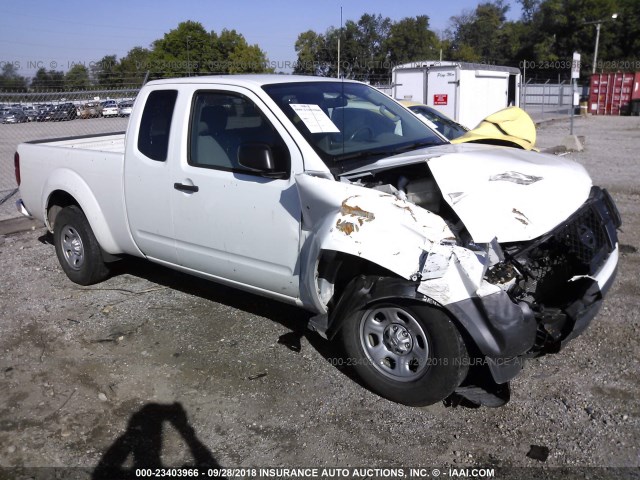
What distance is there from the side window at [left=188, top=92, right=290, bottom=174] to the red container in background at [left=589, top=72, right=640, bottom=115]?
36158 mm

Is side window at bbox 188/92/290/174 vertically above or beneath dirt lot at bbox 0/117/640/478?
above

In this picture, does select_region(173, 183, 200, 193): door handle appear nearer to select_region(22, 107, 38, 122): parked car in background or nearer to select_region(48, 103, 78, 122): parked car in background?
select_region(48, 103, 78, 122): parked car in background

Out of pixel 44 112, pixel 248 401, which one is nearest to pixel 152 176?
pixel 248 401

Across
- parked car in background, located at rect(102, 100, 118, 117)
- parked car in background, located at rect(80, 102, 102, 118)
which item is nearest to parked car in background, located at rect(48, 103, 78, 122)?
parked car in background, located at rect(80, 102, 102, 118)

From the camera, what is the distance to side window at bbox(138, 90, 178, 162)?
472cm

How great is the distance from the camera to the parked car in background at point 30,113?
1180 cm

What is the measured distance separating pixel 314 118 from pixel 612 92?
36684 millimetres

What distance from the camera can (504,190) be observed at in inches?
137

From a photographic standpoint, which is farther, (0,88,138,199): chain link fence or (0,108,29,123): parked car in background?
(0,108,29,123): parked car in background

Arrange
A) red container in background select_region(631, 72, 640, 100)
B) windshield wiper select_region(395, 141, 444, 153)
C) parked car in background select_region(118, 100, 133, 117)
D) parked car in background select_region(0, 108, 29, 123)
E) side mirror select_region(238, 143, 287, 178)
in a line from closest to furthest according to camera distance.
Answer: side mirror select_region(238, 143, 287, 178) < windshield wiper select_region(395, 141, 444, 153) < parked car in background select_region(118, 100, 133, 117) < parked car in background select_region(0, 108, 29, 123) < red container in background select_region(631, 72, 640, 100)

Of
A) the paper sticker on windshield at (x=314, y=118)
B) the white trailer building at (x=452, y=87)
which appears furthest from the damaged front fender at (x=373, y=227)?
the white trailer building at (x=452, y=87)

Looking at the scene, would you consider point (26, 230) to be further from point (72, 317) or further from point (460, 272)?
point (460, 272)

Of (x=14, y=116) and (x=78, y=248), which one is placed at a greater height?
(x=14, y=116)

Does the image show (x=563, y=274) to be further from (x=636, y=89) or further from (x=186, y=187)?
(x=636, y=89)
